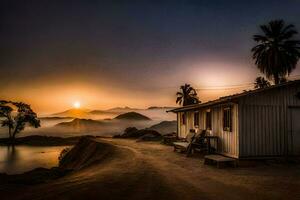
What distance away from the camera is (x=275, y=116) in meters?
14.5

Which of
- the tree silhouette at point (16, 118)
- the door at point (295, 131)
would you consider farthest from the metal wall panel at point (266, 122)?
the tree silhouette at point (16, 118)

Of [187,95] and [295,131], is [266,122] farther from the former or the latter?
[187,95]

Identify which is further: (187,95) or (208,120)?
(187,95)

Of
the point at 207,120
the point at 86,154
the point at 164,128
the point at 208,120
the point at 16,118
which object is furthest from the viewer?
the point at 164,128

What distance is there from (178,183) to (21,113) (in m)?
54.4

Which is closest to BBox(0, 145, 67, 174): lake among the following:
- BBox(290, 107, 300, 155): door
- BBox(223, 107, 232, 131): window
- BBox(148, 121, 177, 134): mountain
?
BBox(223, 107, 232, 131): window

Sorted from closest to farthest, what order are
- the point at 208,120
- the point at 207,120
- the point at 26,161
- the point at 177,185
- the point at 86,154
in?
the point at 177,185
the point at 208,120
the point at 207,120
the point at 86,154
the point at 26,161

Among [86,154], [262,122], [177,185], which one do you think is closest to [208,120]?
[262,122]

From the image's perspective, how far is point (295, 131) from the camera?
15.0 metres

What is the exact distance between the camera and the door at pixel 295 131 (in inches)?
585

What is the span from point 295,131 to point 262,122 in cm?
222

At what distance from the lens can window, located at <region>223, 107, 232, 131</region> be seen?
1484 cm

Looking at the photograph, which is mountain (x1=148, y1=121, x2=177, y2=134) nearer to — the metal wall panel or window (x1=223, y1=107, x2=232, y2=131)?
window (x1=223, y1=107, x2=232, y2=131)

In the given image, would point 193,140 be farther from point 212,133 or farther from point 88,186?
point 88,186
